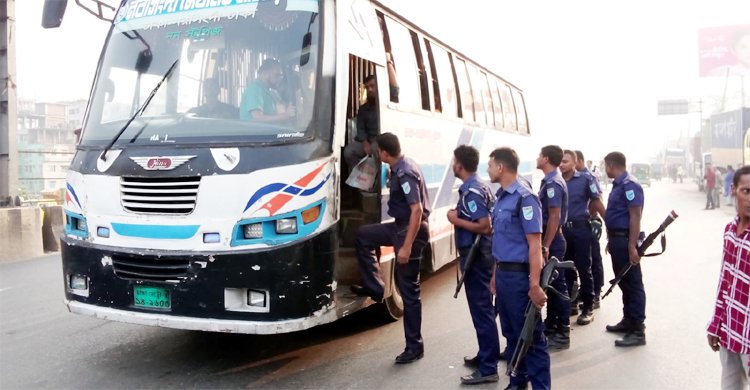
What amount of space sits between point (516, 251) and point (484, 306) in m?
0.78

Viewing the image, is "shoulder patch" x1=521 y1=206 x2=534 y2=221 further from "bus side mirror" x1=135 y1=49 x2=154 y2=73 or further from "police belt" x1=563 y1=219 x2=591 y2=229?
"bus side mirror" x1=135 y1=49 x2=154 y2=73

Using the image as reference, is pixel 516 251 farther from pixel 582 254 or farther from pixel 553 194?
pixel 582 254

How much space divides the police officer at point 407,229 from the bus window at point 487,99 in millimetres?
5013

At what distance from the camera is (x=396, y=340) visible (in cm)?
573

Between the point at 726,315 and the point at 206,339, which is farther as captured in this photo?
the point at 206,339

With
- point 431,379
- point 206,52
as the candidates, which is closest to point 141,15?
point 206,52

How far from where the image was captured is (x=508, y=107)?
1159cm

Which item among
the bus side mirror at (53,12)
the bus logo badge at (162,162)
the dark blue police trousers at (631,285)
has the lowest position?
the dark blue police trousers at (631,285)

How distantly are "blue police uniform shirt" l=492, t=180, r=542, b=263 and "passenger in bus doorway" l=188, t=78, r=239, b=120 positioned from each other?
6.99 ft

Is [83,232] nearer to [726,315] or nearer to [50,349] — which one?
[50,349]

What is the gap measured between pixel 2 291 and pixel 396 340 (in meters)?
5.75

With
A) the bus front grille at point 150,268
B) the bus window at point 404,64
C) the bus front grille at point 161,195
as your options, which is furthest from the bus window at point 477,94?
the bus front grille at point 150,268

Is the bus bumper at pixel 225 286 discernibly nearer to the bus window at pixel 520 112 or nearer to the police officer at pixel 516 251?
the police officer at pixel 516 251

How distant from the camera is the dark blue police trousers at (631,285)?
566cm
